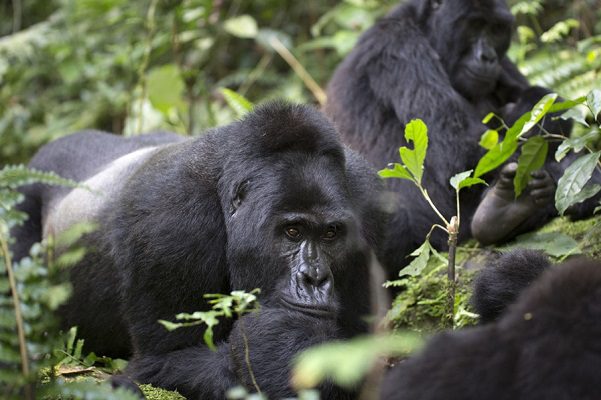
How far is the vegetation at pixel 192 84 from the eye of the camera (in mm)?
2875

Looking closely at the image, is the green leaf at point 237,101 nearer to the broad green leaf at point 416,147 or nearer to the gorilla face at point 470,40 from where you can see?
the gorilla face at point 470,40

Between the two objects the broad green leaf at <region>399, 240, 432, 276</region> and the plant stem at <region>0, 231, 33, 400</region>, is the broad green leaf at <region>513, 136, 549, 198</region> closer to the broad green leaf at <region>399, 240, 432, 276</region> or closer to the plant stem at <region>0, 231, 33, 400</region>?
the broad green leaf at <region>399, 240, 432, 276</region>

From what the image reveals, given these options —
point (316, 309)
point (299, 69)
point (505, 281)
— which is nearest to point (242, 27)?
point (299, 69)

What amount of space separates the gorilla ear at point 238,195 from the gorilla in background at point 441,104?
70.7 inches

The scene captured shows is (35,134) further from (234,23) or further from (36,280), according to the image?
(36,280)

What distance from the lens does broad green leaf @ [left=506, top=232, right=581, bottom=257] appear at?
4677 mm

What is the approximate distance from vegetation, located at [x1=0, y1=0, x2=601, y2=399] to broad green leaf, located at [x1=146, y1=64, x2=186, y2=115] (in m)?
0.01

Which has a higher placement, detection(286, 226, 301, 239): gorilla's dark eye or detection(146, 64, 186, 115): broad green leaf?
A: detection(286, 226, 301, 239): gorilla's dark eye

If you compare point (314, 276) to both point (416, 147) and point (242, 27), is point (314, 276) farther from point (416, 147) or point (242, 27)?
point (242, 27)

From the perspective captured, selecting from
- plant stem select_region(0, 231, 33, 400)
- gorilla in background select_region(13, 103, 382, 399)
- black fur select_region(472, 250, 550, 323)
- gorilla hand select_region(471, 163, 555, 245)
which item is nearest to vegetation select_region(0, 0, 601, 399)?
plant stem select_region(0, 231, 33, 400)

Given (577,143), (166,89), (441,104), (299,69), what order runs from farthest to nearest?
(299,69) < (166,89) < (441,104) < (577,143)

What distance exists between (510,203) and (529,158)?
1.78 ft

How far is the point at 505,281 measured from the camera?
3.40 metres

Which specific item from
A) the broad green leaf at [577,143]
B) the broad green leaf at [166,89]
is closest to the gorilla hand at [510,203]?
the broad green leaf at [577,143]
